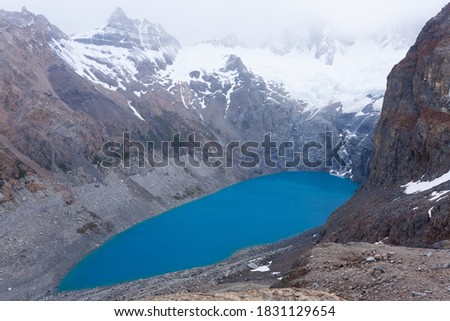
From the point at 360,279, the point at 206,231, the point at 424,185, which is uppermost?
the point at 360,279

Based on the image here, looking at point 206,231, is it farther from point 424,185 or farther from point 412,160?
point 424,185

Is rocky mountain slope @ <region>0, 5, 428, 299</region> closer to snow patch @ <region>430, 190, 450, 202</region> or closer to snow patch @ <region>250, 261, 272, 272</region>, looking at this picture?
snow patch @ <region>250, 261, 272, 272</region>

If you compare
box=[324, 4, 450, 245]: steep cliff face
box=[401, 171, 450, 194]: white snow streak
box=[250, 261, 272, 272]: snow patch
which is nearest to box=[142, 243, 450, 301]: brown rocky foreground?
box=[324, 4, 450, 245]: steep cliff face

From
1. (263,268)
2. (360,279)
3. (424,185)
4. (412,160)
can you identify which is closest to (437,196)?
(424,185)

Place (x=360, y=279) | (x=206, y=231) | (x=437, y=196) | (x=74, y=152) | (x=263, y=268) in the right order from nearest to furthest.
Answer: (x=360, y=279), (x=437, y=196), (x=263, y=268), (x=206, y=231), (x=74, y=152)

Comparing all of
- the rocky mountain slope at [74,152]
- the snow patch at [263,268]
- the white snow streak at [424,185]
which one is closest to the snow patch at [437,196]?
the white snow streak at [424,185]
